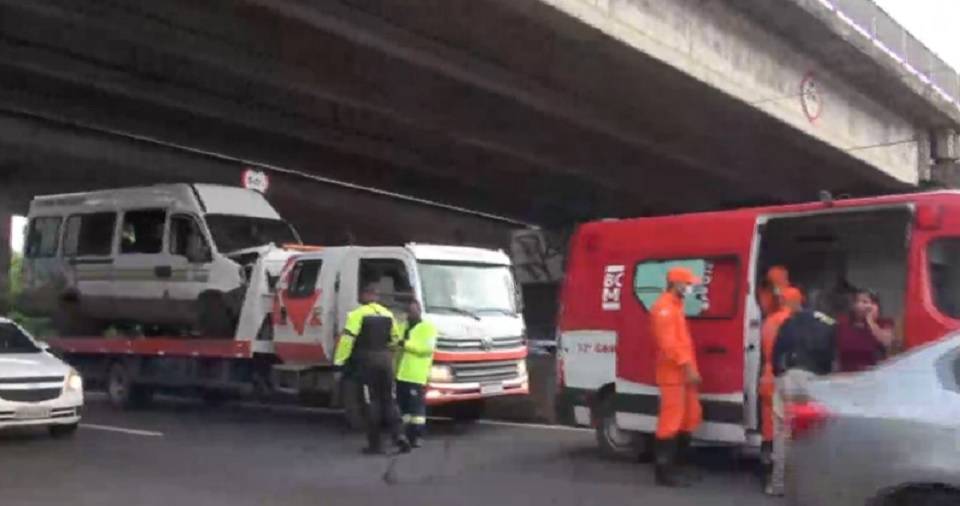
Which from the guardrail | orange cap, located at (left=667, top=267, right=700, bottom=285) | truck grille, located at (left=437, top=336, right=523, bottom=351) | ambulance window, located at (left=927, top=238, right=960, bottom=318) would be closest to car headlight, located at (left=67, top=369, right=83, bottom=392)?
truck grille, located at (left=437, top=336, right=523, bottom=351)

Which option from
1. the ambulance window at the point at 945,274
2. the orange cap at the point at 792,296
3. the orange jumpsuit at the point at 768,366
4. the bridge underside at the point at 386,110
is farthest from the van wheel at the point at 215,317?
the ambulance window at the point at 945,274

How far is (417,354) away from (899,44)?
614 inches

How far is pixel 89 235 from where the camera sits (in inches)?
765

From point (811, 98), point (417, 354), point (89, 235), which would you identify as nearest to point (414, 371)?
point (417, 354)

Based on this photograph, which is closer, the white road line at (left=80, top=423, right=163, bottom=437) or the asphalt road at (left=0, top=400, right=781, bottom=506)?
the asphalt road at (left=0, top=400, right=781, bottom=506)

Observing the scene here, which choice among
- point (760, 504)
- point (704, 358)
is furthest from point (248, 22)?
point (760, 504)

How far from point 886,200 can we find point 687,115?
13.2 m

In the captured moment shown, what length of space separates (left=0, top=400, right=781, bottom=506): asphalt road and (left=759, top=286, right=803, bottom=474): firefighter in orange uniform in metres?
0.50

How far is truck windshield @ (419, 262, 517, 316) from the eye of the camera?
569 inches

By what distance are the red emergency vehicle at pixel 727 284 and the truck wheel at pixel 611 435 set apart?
0.04 ft

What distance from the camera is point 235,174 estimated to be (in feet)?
109

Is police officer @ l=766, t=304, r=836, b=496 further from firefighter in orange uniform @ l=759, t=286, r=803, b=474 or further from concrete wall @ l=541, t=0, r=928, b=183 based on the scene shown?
concrete wall @ l=541, t=0, r=928, b=183

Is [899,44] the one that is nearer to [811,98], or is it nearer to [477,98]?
[811,98]

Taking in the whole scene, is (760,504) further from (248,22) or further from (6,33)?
(6,33)
